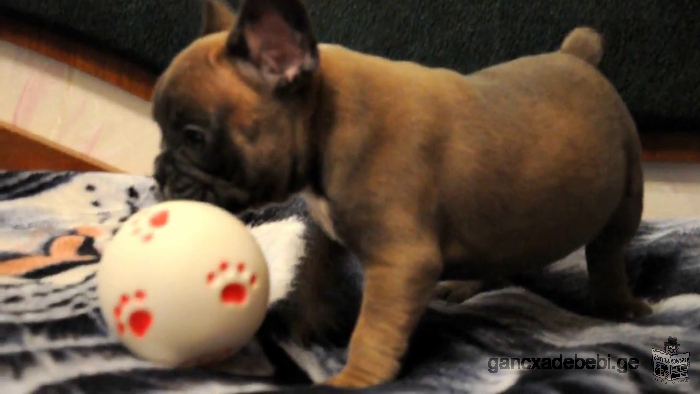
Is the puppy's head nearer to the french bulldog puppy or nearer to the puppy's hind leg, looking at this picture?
the french bulldog puppy

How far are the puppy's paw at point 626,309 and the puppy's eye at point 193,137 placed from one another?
777 mm

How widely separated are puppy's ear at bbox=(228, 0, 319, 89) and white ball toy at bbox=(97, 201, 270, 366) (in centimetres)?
20

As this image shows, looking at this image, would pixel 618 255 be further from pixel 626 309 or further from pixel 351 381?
pixel 351 381

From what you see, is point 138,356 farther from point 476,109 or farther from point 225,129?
point 476,109

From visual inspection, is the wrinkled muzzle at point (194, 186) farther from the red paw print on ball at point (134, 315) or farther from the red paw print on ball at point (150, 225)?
the red paw print on ball at point (134, 315)

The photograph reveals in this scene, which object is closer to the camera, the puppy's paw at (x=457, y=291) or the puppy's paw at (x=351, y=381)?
the puppy's paw at (x=351, y=381)

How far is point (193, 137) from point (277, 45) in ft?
0.53

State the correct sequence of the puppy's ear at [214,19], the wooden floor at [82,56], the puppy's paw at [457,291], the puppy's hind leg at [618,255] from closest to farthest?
the puppy's ear at [214,19], the puppy's hind leg at [618,255], the puppy's paw at [457,291], the wooden floor at [82,56]

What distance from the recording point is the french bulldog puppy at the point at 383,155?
0.89m

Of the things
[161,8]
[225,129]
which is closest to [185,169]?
[225,129]

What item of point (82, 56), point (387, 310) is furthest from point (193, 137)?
point (82, 56)

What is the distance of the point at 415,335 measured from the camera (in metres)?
1.06

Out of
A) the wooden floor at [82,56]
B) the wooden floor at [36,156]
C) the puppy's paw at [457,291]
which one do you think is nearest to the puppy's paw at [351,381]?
the puppy's paw at [457,291]

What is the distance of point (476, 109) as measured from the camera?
1.01 metres
